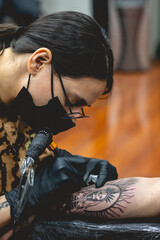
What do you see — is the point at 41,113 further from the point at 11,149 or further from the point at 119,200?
the point at 119,200

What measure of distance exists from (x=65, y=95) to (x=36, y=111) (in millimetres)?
106

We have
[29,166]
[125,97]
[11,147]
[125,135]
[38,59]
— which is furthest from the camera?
[125,97]

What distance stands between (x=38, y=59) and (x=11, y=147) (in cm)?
29

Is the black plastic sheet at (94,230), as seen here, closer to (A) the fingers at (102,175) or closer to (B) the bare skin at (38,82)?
(A) the fingers at (102,175)

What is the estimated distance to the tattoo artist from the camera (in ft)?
3.14

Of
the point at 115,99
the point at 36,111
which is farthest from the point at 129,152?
the point at 36,111

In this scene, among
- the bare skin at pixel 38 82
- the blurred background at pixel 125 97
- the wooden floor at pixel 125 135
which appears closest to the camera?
the bare skin at pixel 38 82

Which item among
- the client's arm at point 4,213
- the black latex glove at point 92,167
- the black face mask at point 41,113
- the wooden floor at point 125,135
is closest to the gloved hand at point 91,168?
the black latex glove at point 92,167

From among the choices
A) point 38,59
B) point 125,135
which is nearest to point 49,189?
point 38,59

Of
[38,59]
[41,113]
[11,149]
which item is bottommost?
[11,149]

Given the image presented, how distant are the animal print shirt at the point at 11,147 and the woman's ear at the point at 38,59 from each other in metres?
0.16

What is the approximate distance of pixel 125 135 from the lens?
2625 mm

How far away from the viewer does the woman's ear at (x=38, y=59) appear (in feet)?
3.14

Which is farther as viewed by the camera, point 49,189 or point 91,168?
point 91,168
